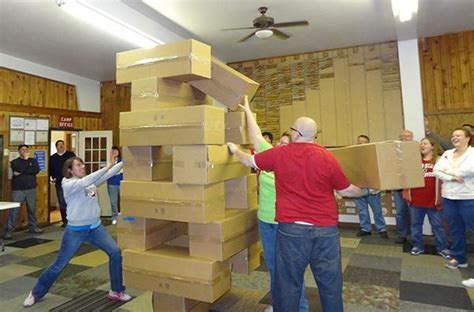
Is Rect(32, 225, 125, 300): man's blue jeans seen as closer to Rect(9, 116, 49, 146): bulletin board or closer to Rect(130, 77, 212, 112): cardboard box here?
Rect(130, 77, 212, 112): cardboard box

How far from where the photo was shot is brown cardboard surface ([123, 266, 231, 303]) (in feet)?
7.16

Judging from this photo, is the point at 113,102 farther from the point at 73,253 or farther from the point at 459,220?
the point at 459,220

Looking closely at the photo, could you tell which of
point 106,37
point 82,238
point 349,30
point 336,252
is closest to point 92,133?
point 106,37

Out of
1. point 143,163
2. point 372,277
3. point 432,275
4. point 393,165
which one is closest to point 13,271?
point 143,163

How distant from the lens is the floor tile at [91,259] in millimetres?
4051

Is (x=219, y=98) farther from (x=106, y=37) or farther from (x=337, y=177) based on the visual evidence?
(x=106, y=37)

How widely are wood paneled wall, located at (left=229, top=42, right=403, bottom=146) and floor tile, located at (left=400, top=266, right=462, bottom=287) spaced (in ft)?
8.29

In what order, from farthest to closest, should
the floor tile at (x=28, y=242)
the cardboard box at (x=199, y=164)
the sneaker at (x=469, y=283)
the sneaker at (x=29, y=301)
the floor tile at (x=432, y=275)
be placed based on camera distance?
the floor tile at (x=28, y=242)
the floor tile at (x=432, y=275)
the sneaker at (x=469, y=283)
the sneaker at (x=29, y=301)
the cardboard box at (x=199, y=164)

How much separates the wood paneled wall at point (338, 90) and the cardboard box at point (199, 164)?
406 centimetres

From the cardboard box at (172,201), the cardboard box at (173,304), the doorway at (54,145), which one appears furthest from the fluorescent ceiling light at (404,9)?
the doorway at (54,145)

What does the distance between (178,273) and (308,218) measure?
1.00 meters

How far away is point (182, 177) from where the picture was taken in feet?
7.24

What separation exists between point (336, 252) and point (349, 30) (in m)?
4.01

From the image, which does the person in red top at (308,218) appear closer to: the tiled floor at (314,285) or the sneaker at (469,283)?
the tiled floor at (314,285)
